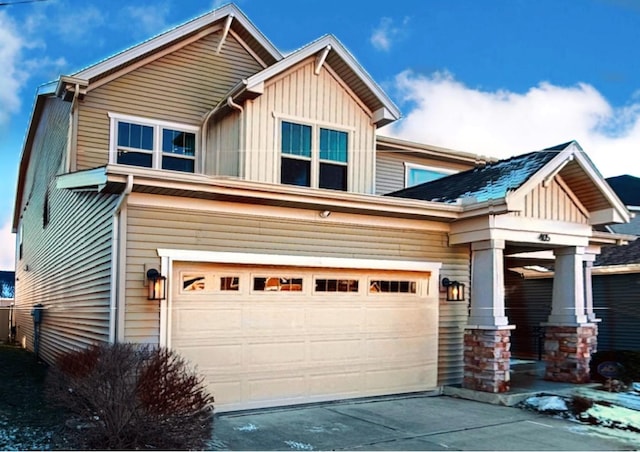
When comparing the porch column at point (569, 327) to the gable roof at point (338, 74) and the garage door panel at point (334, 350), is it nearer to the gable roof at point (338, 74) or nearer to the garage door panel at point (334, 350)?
the garage door panel at point (334, 350)

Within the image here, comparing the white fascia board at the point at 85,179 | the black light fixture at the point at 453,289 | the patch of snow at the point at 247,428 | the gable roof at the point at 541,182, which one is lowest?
the patch of snow at the point at 247,428

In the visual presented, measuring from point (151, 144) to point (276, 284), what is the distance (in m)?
4.04

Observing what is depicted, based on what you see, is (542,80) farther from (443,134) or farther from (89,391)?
(89,391)

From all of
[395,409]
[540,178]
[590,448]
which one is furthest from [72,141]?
[590,448]

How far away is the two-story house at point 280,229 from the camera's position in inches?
328

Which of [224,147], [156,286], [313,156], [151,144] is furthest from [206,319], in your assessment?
[151,144]

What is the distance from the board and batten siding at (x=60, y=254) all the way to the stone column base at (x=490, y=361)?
18.9ft

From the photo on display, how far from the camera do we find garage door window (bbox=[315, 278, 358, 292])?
9555mm

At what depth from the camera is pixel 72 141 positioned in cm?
1071

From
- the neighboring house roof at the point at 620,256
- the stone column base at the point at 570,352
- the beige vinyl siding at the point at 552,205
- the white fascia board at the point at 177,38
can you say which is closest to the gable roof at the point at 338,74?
the white fascia board at the point at 177,38

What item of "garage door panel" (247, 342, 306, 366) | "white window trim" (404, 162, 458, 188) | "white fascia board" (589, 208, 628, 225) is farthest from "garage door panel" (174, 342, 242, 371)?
"white window trim" (404, 162, 458, 188)

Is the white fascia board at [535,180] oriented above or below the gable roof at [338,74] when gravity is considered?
below

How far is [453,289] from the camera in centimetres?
1048

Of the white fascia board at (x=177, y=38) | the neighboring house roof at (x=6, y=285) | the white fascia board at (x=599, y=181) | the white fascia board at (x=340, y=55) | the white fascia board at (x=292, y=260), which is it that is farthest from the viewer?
the neighboring house roof at (x=6, y=285)
